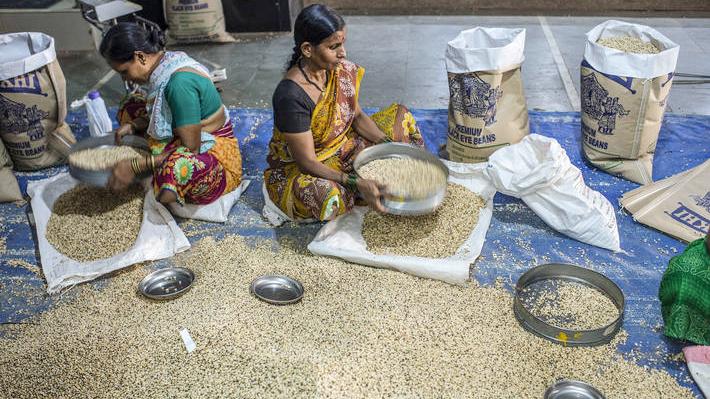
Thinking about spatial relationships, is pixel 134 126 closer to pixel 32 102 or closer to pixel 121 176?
pixel 121 176

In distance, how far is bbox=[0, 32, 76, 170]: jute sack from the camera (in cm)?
320

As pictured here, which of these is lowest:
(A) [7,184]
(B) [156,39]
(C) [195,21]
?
(A) [7,184]

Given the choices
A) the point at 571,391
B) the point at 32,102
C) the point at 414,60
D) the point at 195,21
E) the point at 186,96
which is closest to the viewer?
the point at 571,391

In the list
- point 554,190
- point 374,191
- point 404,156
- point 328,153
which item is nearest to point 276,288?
point 374,191

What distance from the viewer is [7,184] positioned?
125 inches

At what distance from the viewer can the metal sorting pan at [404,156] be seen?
2.55m

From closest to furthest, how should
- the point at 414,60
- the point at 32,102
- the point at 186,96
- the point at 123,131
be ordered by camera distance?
the point at 186,96
the point at 123,131
the point at 32,102
the point at 414,60

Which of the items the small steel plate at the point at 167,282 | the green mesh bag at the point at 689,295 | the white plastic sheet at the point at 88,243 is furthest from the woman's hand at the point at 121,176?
the green mesh bag at the point at 689,295

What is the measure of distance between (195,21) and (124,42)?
2.87 m

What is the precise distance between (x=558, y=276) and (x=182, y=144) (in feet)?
6.17

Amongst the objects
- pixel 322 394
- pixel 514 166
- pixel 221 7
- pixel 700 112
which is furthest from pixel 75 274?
pixel 700 112

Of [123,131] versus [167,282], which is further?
[123,131]

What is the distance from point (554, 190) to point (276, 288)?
1.40 m

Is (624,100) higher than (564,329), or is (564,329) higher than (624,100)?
(624,100)
